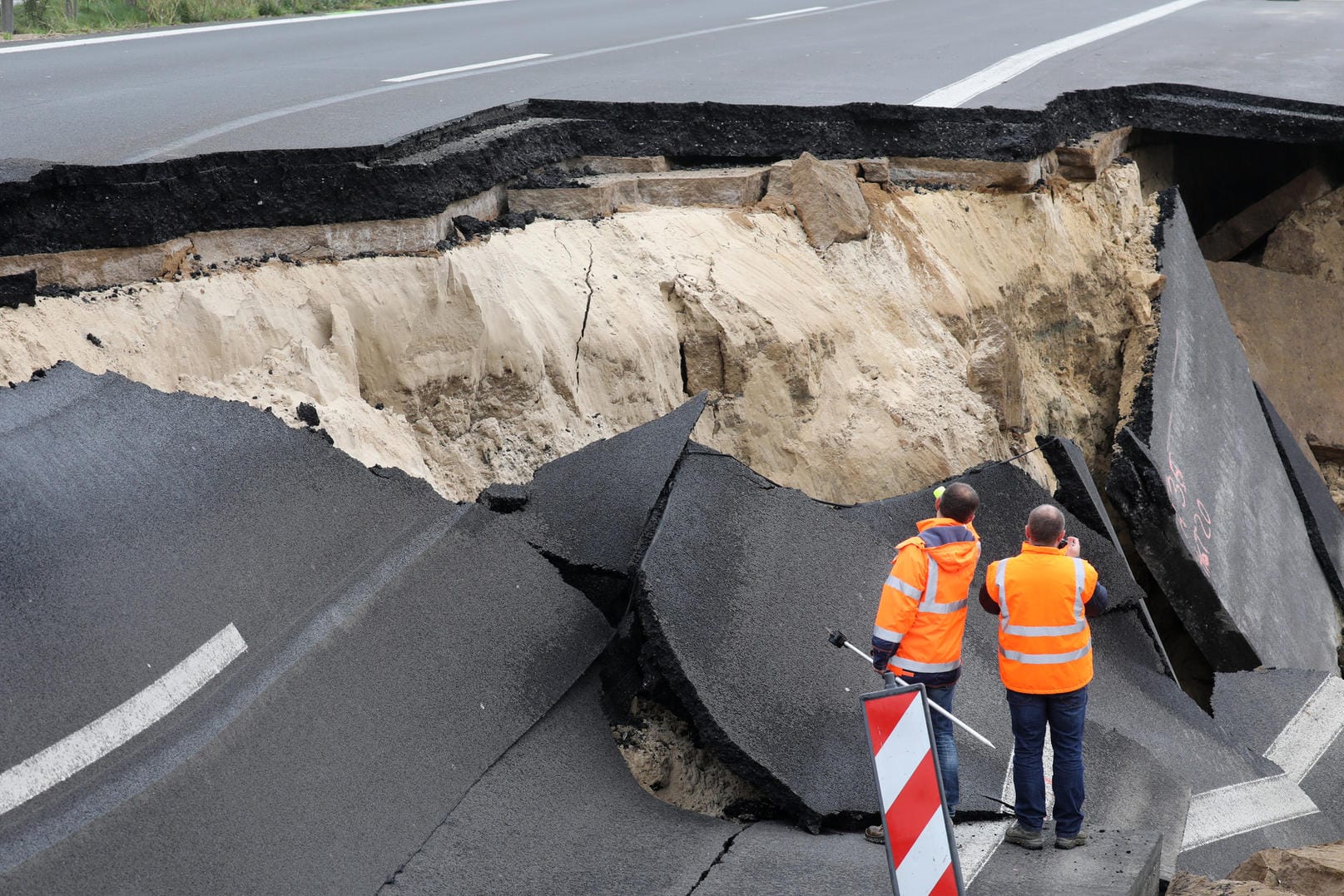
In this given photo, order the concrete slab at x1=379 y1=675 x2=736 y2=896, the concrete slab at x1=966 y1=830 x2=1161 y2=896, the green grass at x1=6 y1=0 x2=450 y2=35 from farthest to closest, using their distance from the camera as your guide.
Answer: the green grass at x1=6 y1=0 x2=450 y2=35, the concrete slab at x1=966 y1=830 x2=1161 y2=896, the concrete slab at x1=379 y1=675 x2=736 y2=896

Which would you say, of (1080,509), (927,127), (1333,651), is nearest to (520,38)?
(927,127)

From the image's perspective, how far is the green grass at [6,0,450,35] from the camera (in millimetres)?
12258

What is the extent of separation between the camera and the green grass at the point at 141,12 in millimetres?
12258

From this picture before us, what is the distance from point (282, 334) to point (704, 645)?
76.5 inches

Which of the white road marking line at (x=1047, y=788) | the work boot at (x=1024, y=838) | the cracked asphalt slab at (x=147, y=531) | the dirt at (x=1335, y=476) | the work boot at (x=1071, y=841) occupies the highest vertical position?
the cracked asphalt slab at (x=147, y=531)

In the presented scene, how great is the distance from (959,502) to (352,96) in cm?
503

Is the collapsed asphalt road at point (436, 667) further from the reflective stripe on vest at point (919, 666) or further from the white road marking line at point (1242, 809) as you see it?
the reflective stripe on vest at point (919, 666)

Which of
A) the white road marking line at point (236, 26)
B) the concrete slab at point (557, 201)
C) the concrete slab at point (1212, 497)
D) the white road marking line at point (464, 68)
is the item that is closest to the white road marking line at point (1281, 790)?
the concrete slab at point (1212, 497)

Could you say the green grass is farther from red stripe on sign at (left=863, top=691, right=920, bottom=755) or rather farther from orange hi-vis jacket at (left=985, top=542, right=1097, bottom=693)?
red stripe on sign at (left=863, top=691, right=920, bottom=755)

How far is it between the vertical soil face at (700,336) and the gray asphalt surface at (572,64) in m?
1.07

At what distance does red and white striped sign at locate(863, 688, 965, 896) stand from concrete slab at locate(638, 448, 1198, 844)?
0.64 meters

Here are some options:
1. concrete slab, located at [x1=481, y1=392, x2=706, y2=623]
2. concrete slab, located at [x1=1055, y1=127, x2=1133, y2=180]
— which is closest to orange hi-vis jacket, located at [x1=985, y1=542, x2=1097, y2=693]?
concrete slab, located at [x1=481, y1=392, x2=706, y2=623]

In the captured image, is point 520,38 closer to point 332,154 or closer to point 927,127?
point 927,127

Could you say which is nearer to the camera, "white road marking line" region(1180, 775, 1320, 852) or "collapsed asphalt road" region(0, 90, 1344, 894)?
"collapsed asphalt road" region(0, 90, 1344, 894)
